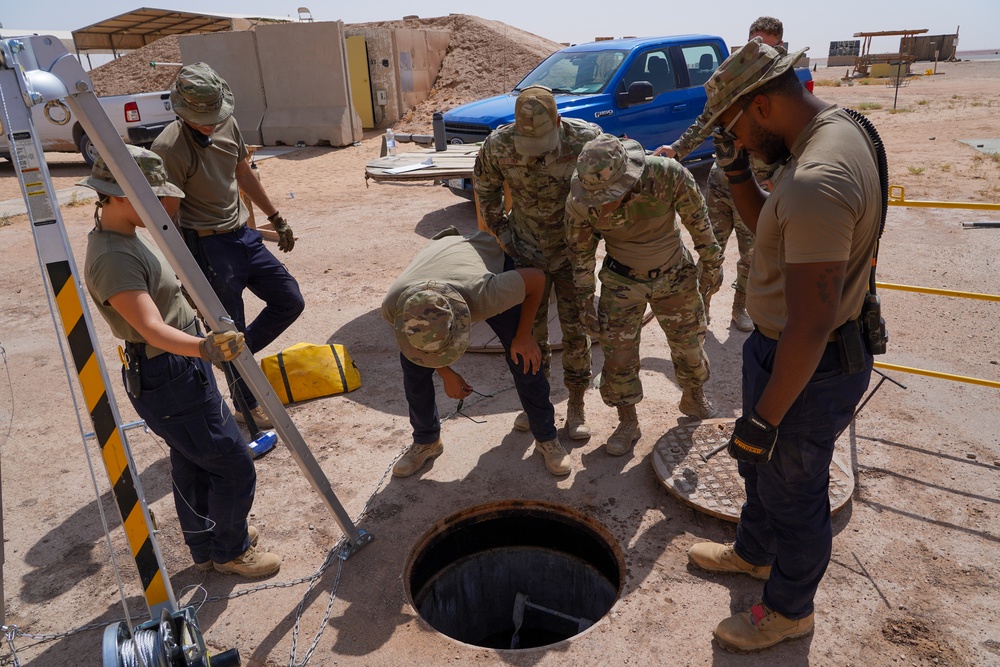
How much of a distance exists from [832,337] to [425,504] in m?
2.22

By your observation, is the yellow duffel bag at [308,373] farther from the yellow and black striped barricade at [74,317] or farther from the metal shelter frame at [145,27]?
the metal shelter frame at [145,27]

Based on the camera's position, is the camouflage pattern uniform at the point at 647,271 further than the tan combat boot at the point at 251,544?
Yes

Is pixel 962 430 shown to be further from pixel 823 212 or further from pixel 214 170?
pixel 214 170

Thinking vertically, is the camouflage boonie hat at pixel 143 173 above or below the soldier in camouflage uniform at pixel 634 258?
above

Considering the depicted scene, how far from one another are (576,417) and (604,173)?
158 centimetres

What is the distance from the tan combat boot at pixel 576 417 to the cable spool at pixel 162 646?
7.55 feet

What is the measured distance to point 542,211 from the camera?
3908 mm

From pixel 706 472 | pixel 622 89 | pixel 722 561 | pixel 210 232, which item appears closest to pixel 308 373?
pixel 210 232

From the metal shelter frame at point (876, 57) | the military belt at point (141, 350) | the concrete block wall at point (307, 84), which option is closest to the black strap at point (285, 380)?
the military belt at point (141, 350)

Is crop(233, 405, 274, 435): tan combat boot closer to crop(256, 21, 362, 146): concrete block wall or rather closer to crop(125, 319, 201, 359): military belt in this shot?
crop(125, 319, 201, 359): military belt

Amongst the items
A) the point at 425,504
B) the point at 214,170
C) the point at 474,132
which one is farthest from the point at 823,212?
the point at 474,132

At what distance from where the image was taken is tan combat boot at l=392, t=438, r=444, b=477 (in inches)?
151

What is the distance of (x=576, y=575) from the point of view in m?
3.81

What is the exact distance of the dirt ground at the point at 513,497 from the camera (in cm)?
276
